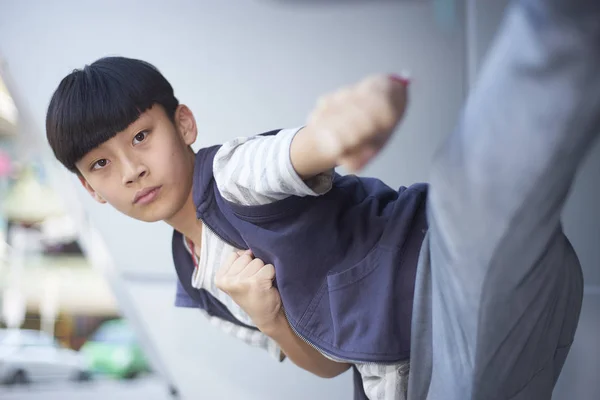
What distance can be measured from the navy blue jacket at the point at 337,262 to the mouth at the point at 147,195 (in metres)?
0.02

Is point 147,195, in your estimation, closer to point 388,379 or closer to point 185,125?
point 185,125

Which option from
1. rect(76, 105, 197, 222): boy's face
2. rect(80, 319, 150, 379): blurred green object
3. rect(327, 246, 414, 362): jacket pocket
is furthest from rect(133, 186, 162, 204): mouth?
rect(80, 319, 150, 379): blurred green object

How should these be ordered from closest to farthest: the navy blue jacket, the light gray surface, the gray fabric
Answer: the gray fabric
the navy blue jacket
the light gray surface

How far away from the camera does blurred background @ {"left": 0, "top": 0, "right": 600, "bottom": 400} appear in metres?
0.40

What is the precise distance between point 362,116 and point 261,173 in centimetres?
7

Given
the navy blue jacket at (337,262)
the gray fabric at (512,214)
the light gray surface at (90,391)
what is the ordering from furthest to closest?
the light gray surface at (90,391), the navy blue jacket at (337,262), the gray fabric at (512,214)

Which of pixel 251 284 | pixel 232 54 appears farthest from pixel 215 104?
pixel 251 284

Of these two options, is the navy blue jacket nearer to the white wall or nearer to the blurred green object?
the white wall

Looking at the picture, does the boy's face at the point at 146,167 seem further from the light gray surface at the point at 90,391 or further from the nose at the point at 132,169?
the light gray surface at the point at 90,391

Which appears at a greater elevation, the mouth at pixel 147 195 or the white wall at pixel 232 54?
the white wall at pixel 232 54

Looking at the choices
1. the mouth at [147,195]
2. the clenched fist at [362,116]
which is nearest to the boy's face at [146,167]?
the mouth at [147,195]

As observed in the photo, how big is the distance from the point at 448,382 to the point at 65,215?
411 mm

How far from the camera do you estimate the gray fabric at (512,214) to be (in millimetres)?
204

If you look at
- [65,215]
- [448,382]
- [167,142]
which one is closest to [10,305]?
[65,215]
